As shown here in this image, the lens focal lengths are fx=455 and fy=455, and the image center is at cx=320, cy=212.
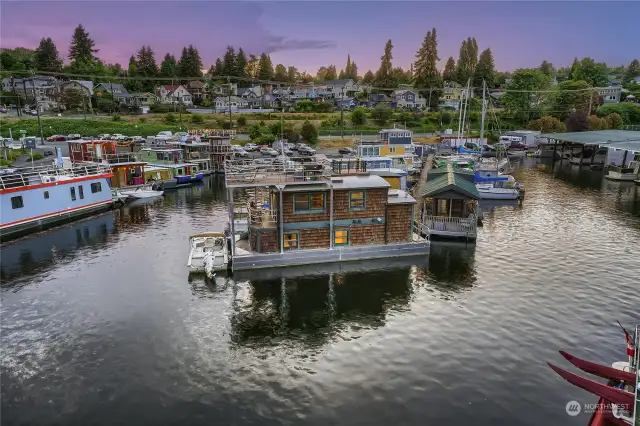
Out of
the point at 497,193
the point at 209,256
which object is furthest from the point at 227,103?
the point at 209,256

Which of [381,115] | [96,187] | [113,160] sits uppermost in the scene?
[381,115]

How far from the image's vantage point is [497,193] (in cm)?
6656

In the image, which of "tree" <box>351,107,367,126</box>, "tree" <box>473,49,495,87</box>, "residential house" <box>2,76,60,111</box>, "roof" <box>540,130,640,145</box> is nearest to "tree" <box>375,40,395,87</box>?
"tree" <box>473,49,495,87</box>

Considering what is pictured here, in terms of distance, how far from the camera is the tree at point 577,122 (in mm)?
132250

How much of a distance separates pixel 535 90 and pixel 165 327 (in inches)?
6339

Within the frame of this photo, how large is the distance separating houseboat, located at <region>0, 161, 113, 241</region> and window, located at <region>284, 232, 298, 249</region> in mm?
31242

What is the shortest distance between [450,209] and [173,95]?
149020 millimetres

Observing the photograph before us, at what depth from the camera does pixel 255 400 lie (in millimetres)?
22656

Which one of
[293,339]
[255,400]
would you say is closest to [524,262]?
[293,339]

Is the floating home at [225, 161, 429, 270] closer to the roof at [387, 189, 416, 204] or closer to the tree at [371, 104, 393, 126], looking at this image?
the roof at [387, 189, 416, 204]

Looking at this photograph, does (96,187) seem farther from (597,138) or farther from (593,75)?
(593,75)

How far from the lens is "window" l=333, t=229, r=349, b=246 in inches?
1589

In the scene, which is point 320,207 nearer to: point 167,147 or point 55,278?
point 55,278

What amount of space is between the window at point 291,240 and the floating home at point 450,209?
568 inches
